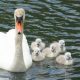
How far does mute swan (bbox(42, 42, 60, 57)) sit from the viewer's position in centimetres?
1453

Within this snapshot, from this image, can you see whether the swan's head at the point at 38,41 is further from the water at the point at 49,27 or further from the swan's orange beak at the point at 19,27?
the swan's orange beak at the point at 19,27

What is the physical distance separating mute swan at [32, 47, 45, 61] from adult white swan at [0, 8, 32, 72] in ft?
0.78

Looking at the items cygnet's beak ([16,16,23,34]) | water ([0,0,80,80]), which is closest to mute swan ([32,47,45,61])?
water ([0,0,80,80])

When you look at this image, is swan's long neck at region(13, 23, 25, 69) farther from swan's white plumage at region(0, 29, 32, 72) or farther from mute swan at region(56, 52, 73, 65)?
mute swan at region(56, 52, 73, 65)

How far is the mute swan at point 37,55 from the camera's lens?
14.2 meters

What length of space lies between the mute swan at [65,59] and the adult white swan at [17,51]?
764mm

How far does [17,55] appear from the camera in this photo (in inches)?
529

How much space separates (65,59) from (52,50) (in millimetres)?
573

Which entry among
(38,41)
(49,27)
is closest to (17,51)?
(38,41)

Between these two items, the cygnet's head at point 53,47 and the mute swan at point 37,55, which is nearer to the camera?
the mute swan at point 37,55

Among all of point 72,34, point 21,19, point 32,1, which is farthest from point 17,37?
point 32,1

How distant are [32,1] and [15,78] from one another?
5.47 meters

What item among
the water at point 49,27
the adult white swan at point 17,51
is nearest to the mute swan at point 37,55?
the water at point 49,27

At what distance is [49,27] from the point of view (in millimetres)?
16062
